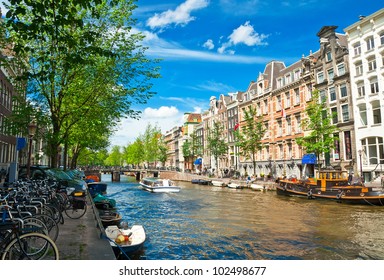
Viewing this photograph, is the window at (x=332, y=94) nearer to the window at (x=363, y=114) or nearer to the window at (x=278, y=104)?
the window at (x=363, y=114)

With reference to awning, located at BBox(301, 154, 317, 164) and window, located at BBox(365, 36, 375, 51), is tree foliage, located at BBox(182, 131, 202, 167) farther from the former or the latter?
window, located at BBox(365, 36, 375, 51)

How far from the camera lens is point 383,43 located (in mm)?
26609

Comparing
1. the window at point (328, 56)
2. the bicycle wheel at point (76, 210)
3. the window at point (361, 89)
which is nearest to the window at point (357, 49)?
the window at point (361, 89)

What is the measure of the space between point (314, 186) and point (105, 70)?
19272 millimetres

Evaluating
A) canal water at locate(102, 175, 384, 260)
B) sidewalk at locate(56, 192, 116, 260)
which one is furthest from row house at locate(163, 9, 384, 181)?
sidewalk at locate(56, 192, 116, 260)

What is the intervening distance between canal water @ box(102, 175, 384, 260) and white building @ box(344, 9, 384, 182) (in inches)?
360

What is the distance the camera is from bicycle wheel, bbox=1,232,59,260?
4.87 m

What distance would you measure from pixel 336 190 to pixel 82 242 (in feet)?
71.1

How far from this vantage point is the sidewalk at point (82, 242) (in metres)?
5.86

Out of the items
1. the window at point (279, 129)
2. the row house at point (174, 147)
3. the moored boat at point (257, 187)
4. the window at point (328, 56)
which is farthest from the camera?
the row house at point (174, 147)

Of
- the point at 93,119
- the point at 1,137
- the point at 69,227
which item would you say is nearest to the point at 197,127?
the point at 1,137

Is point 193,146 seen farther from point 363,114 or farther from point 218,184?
point 363,114

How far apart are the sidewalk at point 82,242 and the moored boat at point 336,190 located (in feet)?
63.3
